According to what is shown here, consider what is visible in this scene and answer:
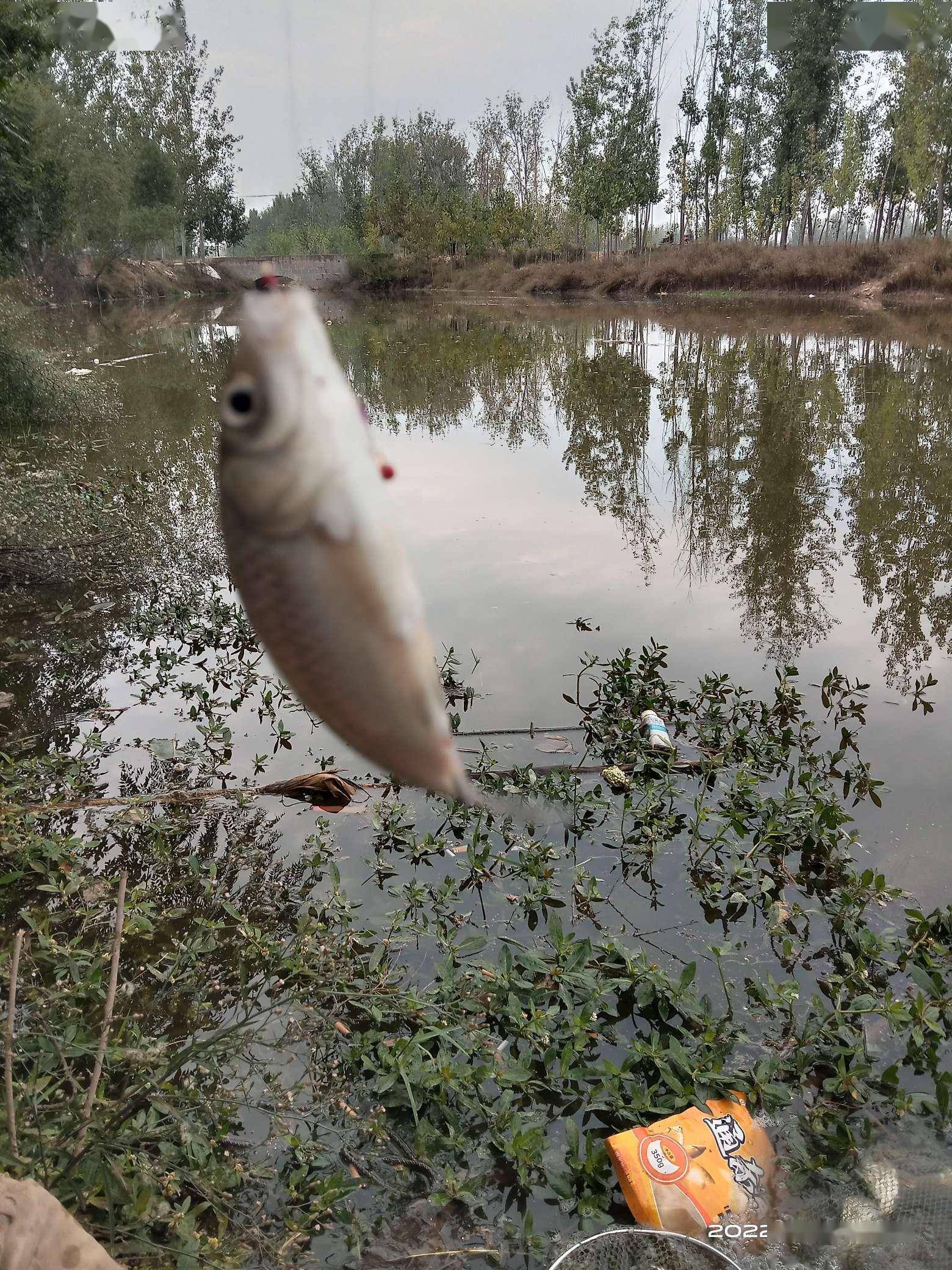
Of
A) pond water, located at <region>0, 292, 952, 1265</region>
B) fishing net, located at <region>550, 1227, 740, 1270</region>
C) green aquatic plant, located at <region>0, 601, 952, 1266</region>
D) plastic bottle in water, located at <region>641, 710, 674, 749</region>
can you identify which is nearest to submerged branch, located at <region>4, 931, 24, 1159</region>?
green aquatic plant, located at <region>0, 601, 952, 1266</region>

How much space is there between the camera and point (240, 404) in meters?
0.29

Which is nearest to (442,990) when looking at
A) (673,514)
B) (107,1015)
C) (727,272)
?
(107,1015)

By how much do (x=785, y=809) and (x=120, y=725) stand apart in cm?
311

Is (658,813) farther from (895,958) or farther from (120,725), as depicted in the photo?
(120,725)

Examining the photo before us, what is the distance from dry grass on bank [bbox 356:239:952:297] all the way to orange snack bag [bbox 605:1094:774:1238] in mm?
23366

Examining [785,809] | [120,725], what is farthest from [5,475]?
[785,809]

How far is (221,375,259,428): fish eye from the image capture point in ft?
0.94

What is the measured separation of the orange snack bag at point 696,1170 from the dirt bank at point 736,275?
75.8 ft

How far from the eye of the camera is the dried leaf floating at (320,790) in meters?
3.34

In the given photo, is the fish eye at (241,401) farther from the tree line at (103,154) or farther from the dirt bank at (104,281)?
the dirt bank at (104,281)

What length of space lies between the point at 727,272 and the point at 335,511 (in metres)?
31.7

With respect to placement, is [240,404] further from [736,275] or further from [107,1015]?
[736,275]

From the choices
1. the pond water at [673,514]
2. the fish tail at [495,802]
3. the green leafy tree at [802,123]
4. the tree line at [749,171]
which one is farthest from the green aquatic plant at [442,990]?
the green leafy tree at [802,123]

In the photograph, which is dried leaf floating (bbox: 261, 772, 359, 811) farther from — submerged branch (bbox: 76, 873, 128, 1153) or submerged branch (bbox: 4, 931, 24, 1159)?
submerged branch (bbox: 4, 931, 24, 1159)
